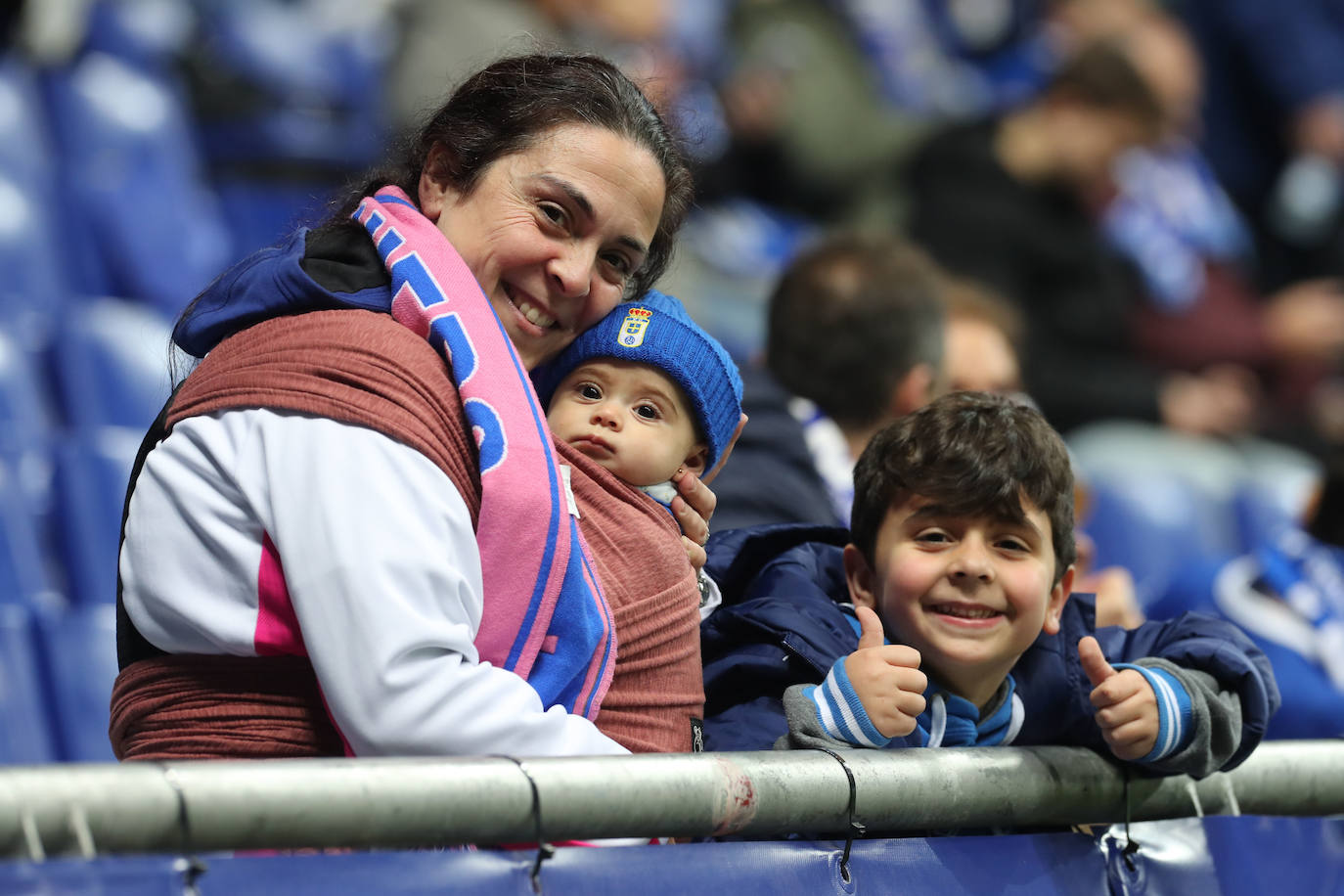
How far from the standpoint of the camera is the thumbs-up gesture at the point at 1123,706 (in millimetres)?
1557

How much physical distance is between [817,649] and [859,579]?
0.14 meters

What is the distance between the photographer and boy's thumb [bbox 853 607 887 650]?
1.54 m

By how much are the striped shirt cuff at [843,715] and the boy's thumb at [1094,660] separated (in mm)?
223

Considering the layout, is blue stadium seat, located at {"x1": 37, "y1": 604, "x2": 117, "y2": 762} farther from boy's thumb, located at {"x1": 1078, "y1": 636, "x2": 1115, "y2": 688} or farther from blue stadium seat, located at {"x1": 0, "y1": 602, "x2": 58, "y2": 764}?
boy's thumb, located at {"x1": 1078, "y1": 636, "x2": 1115, "y2": 688}

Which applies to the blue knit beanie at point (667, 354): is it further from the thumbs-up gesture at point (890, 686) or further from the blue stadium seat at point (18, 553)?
the blue stadium seat at point (18, 553)

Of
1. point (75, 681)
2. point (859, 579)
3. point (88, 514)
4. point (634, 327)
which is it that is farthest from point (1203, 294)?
point (634, 327)

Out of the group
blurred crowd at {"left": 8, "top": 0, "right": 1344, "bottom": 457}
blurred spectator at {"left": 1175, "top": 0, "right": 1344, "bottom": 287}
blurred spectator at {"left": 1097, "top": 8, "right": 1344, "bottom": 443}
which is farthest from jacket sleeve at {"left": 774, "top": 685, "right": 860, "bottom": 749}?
blurred spectator at {"left": 1175, "top": 0, "right": 1344, "bottom": 287}

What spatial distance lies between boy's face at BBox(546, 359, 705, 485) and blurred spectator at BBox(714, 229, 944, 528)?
33.4 inches

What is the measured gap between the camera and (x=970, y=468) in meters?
1.64

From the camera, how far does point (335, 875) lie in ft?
3.78

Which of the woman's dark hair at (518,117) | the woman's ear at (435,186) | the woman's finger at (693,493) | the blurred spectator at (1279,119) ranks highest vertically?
the blurred spectator at (1279,119)

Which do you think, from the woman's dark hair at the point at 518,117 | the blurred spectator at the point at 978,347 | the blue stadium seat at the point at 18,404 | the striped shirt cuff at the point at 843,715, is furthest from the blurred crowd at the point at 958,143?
the striped shirt cuff at the point at 843,715

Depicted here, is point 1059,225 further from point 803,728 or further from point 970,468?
point 803,728

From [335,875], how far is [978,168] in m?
4.25
